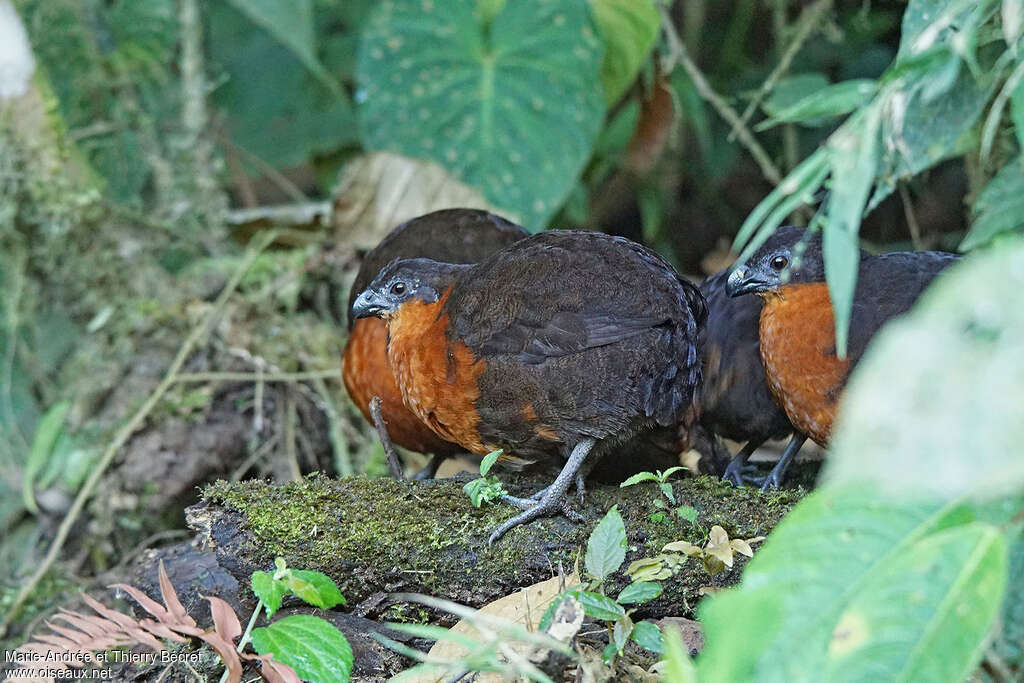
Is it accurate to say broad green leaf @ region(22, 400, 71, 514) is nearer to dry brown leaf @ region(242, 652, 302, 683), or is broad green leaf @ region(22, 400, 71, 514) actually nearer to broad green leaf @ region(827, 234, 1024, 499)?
Answer: dry brown leaf @ region(242, 652, 302, 683)

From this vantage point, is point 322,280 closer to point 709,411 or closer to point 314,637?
point 709,411

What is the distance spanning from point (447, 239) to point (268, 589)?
1.69 metres

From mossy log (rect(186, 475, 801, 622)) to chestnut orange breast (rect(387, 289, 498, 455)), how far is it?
301mm

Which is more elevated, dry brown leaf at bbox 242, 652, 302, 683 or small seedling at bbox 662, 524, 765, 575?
small seedling at bbox 662, 524, 765, 575

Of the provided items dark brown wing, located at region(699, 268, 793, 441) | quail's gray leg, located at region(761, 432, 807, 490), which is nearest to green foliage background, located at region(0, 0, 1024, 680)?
dark brown wing, located at region(699, 268, 793, 441)

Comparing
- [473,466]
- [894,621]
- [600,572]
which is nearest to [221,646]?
[600,572]

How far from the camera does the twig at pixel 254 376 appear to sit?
4.22 metres

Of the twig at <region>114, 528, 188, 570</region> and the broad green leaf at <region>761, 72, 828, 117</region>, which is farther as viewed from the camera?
the broad green leaf at <region>761, 72, 828, 117</region>

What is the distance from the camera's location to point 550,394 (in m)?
2.72

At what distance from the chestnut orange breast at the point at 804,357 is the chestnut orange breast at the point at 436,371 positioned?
2.82ft

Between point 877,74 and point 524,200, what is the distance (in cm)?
251

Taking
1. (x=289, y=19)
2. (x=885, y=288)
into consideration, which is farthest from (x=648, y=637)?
(x=289, y=19)

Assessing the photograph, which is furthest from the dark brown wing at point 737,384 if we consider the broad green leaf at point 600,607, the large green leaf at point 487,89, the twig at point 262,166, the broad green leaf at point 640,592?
the twig at point 262,166

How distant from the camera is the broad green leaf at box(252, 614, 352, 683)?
2.17 m
